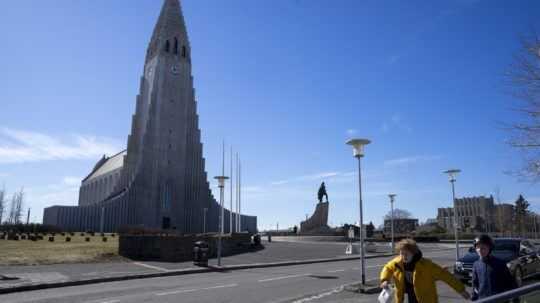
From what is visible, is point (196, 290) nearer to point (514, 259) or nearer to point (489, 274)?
point (489, 274)

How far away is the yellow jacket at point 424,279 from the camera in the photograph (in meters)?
4.79

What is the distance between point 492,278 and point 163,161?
77953 millimetres

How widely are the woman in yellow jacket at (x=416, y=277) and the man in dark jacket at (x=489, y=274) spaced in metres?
0.66

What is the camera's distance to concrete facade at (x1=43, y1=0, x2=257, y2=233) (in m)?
73.4

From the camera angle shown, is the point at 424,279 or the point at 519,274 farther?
the point at 519,274

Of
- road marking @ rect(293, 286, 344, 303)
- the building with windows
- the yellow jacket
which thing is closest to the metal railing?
the yellow jacket

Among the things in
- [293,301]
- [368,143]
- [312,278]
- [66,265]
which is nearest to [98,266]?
[66,265]

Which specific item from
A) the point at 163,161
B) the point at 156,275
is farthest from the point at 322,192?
the point at 156,275

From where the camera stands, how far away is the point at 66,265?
1916 centimetres

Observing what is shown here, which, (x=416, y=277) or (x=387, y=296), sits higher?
(x=416, y=277)

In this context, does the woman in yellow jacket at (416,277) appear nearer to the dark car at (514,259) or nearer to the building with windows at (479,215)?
the dark car at (514,259)

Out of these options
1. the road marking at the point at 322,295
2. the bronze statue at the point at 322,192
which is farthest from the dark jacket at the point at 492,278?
the bronze statue at the point at 322,192

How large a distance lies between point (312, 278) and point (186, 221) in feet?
221

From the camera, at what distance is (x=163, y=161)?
79438 millimetres
